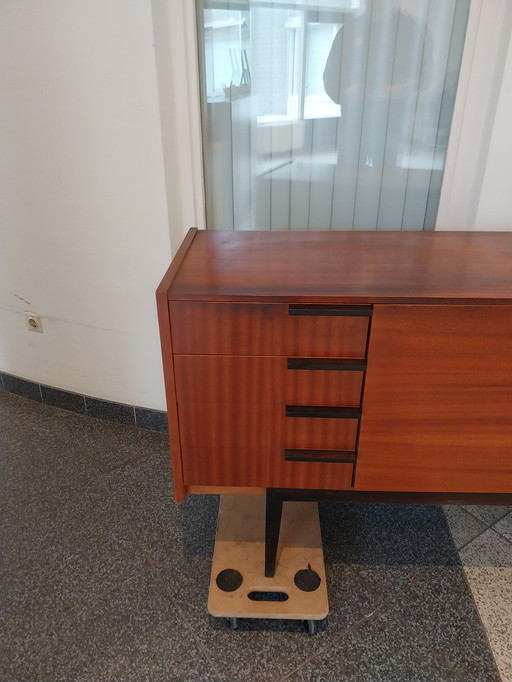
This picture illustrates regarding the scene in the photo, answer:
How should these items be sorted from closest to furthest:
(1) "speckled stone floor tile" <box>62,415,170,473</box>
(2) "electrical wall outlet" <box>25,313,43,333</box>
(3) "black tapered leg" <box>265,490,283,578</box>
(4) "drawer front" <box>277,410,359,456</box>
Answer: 1. (4) "drawer front" <box>277,410,359,456</box>
2. (3) "black tapered leg" <box>265,490,283,578</box>
3. (1) "speckled stone floor tile" <box>62,415,170,473</box>
4. (2) "electrical wall outlet" <box>25,313,43,333</box>

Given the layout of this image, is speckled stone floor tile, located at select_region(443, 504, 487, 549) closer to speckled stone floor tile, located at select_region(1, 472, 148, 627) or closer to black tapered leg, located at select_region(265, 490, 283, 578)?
black tapered leg, located at select_region(265, 490, 283, 578)

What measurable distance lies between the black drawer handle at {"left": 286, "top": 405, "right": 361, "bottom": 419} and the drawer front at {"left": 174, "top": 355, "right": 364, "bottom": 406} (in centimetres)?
1

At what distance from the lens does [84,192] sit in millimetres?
1631

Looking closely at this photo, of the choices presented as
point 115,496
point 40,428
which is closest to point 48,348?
point 40,428

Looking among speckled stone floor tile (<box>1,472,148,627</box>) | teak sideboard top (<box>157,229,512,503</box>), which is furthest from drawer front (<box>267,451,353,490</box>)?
speckled stone floor tile (<box>1,472,148,627</box>)

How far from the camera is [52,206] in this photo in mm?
1707

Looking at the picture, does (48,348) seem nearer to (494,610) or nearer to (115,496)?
(115,496)

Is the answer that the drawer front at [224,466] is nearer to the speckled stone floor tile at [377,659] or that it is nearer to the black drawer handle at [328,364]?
the black drawer handle at [328,364]

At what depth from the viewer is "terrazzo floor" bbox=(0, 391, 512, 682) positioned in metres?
1.12

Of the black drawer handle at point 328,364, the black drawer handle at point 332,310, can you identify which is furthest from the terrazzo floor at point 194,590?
the black drawer handle at point 332,310

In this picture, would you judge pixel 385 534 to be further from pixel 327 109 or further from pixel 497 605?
pixel 327 109

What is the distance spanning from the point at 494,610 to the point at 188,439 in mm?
906

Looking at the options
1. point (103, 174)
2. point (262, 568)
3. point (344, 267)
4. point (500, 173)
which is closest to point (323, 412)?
point (344, 267)

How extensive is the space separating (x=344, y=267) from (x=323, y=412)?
1.07 feet
